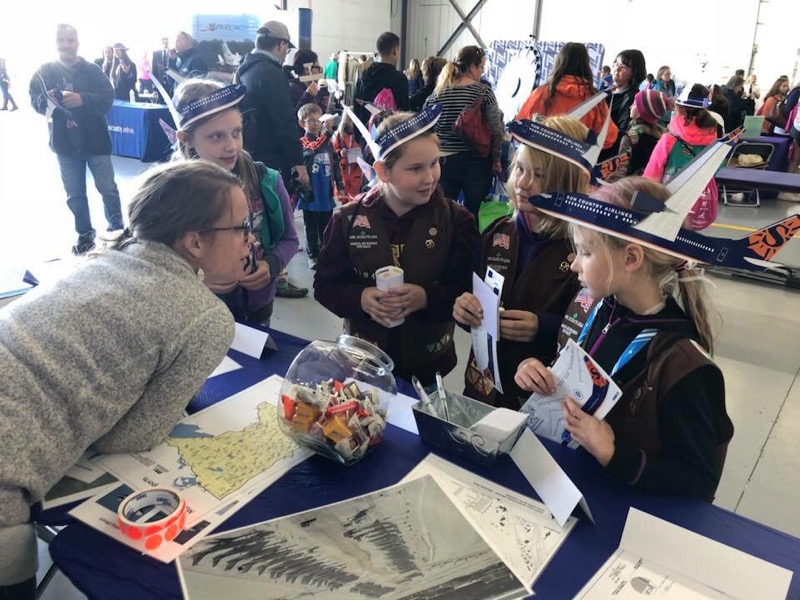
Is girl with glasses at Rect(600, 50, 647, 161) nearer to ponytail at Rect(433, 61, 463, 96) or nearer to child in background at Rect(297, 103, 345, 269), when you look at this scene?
ponytail at Rect(433, 61, 463, 96)

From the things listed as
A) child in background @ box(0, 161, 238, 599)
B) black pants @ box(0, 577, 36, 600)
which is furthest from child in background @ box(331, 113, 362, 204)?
black pants @ box(0, 577, 36, 600)

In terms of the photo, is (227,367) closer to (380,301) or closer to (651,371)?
(380,301)

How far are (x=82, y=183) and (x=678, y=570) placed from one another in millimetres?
4797

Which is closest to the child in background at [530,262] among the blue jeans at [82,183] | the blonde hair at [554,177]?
the blonde hair at [554,177]

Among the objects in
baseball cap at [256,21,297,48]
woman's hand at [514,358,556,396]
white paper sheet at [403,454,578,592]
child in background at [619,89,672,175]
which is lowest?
white paper sheet at [403,454,578,592]

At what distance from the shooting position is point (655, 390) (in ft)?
3.53

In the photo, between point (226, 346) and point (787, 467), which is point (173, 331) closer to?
point (226, 346)

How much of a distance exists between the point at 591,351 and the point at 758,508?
1404 millimetres

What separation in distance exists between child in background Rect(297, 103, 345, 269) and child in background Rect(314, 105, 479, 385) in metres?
2.60

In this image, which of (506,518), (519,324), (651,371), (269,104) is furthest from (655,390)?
(269,104)

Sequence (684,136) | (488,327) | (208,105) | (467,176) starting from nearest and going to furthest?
1. (488,327)
2. (208,105)
3. (684,136)
4. (467,176)

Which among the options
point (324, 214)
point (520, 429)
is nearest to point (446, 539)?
point (520, 429)

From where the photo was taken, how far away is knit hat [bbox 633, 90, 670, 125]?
3.94 m

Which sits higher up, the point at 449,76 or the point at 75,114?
the point at 449,76
